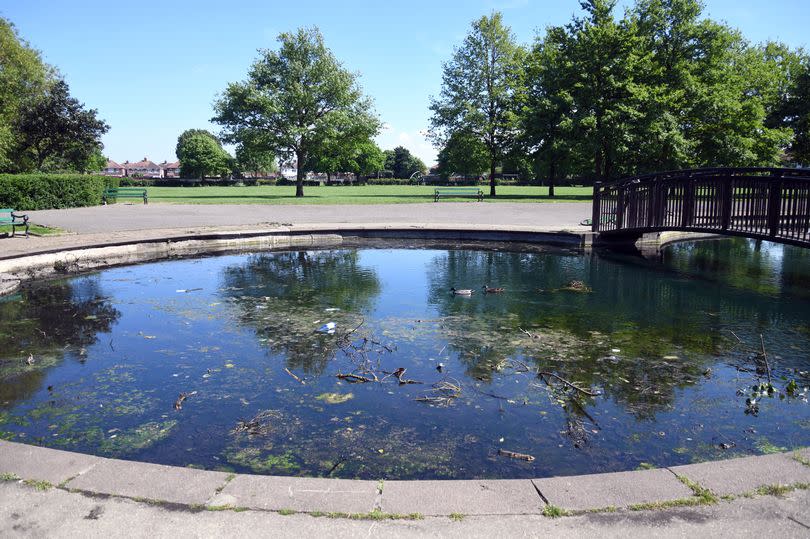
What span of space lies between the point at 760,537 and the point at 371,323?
5.77 metres

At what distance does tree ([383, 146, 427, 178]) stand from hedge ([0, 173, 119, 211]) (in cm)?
11430

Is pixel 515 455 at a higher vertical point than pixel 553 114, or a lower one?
lower

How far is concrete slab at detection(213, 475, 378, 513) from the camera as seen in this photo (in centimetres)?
311

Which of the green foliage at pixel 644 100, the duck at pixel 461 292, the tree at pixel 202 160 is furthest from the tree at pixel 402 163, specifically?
the duck at pixel 461 292

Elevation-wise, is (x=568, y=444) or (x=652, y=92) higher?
(x=652, y=92)

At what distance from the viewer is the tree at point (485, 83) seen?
46.7m

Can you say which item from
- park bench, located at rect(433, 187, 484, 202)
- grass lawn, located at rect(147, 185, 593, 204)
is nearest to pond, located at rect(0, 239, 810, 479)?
grass lawn, located at rect(147, 185, 593, 204)

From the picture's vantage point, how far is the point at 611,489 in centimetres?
327

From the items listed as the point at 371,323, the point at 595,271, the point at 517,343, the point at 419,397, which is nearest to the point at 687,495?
the point at 419,397

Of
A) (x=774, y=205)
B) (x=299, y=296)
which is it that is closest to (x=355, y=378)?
(x=299, y=296)

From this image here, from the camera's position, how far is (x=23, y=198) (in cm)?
2561

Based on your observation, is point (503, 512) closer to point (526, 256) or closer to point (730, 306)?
point (730, 306)

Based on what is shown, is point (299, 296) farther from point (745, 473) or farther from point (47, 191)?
point (47, 191)

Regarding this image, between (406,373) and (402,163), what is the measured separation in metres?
141
